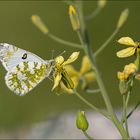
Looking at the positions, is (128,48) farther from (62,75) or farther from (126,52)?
(62,75)

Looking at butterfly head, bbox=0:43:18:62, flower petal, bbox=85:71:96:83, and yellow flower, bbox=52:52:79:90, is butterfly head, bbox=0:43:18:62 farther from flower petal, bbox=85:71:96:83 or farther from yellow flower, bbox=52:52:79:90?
flower petal, bbox=85:71:96:83

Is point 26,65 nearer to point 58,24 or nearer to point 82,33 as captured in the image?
point 82,33

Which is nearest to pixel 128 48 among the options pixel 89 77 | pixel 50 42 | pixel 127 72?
pixel 127 72

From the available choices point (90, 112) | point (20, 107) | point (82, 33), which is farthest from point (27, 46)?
point (82, 33)

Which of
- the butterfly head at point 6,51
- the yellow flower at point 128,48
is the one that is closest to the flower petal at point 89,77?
the yellow flower at point 128,48

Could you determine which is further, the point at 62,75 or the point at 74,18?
the point at 74,18

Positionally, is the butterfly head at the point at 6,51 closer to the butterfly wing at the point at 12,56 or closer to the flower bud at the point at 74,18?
the butterfly wing at the point at 12,56
